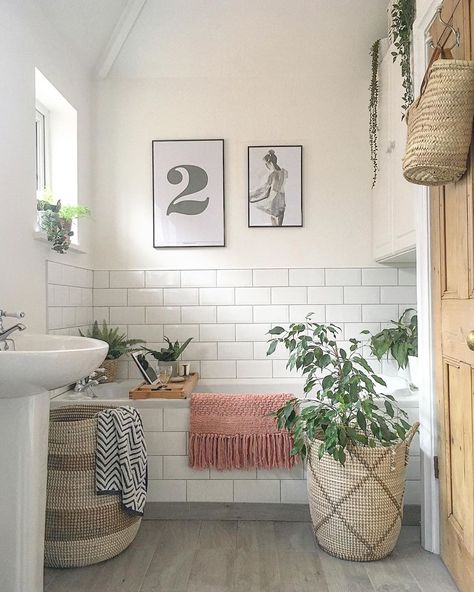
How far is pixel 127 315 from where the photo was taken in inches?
126

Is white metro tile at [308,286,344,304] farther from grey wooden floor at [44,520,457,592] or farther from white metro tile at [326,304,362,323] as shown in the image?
grey wooden floor at [44,520,457,592]

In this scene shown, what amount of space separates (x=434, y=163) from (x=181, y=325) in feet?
6.45

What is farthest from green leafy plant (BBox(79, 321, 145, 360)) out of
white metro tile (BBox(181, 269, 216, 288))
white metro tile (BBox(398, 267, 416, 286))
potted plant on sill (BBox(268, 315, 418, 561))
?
white metro tile (BBox(398, 267, 416, 286))

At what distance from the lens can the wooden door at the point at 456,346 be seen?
170 cm

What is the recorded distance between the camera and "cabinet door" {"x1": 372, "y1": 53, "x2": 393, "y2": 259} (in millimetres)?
2707

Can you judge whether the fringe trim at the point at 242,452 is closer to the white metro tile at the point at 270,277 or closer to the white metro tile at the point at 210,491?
the white metro tile at the point at 210,491

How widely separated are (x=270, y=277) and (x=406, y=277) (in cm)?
85

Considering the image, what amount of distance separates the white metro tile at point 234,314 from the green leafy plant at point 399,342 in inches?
30.5

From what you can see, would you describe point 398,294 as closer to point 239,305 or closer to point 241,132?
point 239,305

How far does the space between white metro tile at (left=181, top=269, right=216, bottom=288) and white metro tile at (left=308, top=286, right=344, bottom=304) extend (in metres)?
0.63

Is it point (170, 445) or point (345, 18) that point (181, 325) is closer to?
point (170, 445)

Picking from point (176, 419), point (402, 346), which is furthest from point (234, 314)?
point (402, 346)

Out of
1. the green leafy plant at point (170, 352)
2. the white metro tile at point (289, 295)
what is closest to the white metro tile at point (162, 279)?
the green leafy plant at point (170, 352)

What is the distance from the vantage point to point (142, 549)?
216 cm
